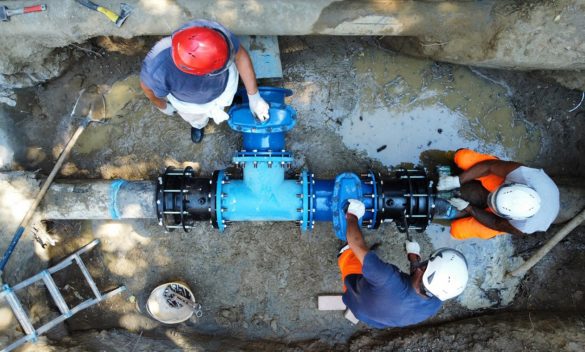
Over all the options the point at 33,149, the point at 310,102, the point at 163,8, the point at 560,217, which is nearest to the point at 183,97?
the point at 163,8

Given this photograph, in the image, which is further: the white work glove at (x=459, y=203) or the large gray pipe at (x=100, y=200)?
the large gray pipe at (x=100, y=200)

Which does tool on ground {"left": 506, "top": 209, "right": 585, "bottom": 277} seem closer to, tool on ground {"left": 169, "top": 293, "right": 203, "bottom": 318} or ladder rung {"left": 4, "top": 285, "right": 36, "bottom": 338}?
tool on ground {"left": 169, "top": 293, "right": 203, "bottom": 318}

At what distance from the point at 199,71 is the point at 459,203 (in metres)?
2.25

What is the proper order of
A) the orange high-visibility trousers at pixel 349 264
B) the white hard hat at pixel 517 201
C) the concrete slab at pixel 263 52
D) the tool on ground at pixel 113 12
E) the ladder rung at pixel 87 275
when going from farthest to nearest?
1. the ladder rung at pixel 87 275
2. the concrete slab at pixel 263 52
3. the orange high-visibility trousers at pixel 349 264
4. the tool on ground at pixel 113 12
5. the white hard hat at pixel 517 201

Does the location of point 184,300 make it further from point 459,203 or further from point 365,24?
point 365,24

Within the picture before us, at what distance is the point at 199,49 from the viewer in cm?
258

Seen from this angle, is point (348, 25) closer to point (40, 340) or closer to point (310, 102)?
point (310, 102)

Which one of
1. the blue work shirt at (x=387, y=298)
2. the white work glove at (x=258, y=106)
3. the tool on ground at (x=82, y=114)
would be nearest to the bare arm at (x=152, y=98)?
the white work glove at (x=258, y=106)

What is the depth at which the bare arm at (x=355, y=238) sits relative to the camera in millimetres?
3082

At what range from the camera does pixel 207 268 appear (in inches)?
162

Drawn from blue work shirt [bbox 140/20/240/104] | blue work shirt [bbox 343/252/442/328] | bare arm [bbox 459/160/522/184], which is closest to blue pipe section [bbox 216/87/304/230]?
blue work shirt [bbox 140/20/240/104]

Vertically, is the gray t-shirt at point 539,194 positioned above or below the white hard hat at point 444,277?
above

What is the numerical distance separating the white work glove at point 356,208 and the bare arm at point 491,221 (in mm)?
909

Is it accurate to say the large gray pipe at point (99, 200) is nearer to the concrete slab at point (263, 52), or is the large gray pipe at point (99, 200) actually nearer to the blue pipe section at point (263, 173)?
the blue pipe section at point (263, 173)
